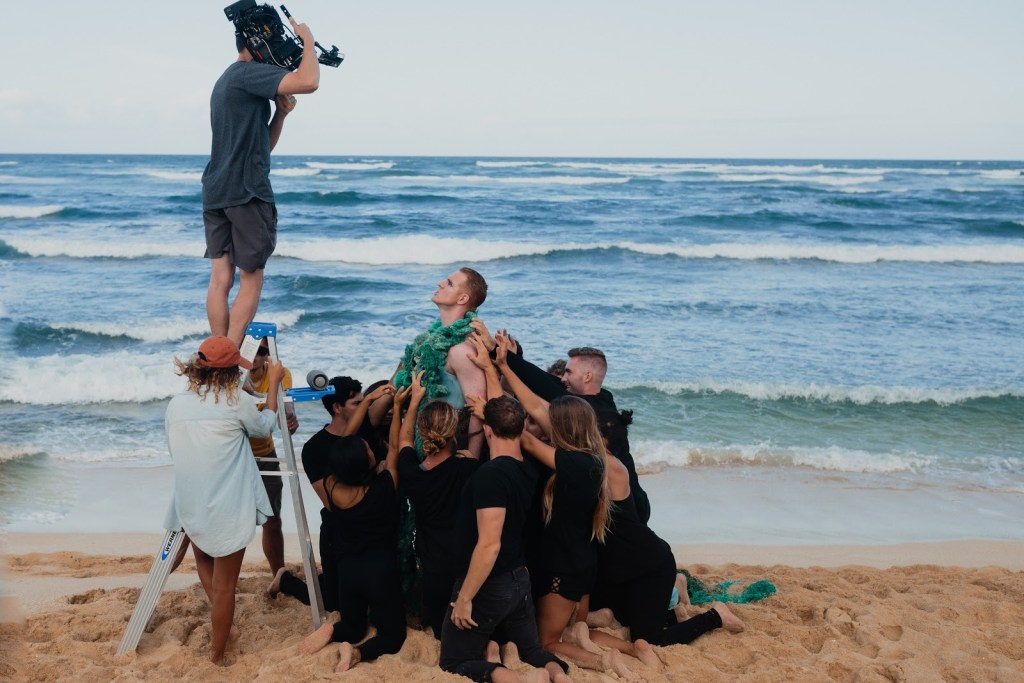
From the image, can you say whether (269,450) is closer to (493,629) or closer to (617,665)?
(493,629)

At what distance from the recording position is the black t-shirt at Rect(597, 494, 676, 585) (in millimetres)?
4719

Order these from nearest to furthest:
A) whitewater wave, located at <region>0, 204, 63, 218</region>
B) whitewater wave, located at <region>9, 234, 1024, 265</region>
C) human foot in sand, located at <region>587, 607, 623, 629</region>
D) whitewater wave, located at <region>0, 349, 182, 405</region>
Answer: human foot in sand, located at <region>587, 607, 623, 629</region> < whitewater wave, located at <region>0, 349, 182, 405</region> < whitewater wave, located at <region>9, 234, 1024, 265</region> < whitewater wave, located at <region>0, 204, 63, 218</region>

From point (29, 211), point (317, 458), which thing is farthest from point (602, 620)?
point (29, 211)

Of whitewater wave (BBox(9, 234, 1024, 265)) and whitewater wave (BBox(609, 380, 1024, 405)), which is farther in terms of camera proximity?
whitewater wave (BBox(9, 234, 1024, 265))

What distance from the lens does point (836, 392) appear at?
37.0 ft

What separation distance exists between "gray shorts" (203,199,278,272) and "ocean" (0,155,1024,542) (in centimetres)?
353

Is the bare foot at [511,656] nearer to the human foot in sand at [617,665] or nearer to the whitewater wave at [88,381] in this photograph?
the human foot in sand at [617,665]

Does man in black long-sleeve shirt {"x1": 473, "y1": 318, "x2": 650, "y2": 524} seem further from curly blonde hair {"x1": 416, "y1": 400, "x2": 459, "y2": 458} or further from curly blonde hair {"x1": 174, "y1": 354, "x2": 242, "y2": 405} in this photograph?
curly blonde hair {"x1": 174, "y1": 354, "x2": 242, "y2": 405}

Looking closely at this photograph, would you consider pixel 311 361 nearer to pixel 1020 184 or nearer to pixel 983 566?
pixel 983 566

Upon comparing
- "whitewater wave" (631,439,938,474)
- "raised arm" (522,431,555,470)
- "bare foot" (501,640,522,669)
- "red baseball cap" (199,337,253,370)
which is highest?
"red baseball cap" (199,337,253,370)

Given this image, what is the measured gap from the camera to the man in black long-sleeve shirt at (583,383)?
4.77 metres

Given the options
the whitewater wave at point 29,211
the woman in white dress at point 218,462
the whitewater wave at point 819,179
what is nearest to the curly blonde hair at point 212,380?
the woman in white dress at point 218,462

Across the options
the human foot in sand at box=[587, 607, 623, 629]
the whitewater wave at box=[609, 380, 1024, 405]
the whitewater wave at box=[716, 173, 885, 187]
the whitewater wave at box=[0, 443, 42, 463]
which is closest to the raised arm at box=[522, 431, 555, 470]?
the human foot in sand at box=[587, 607, 623, 629]

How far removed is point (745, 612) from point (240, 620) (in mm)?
2980
